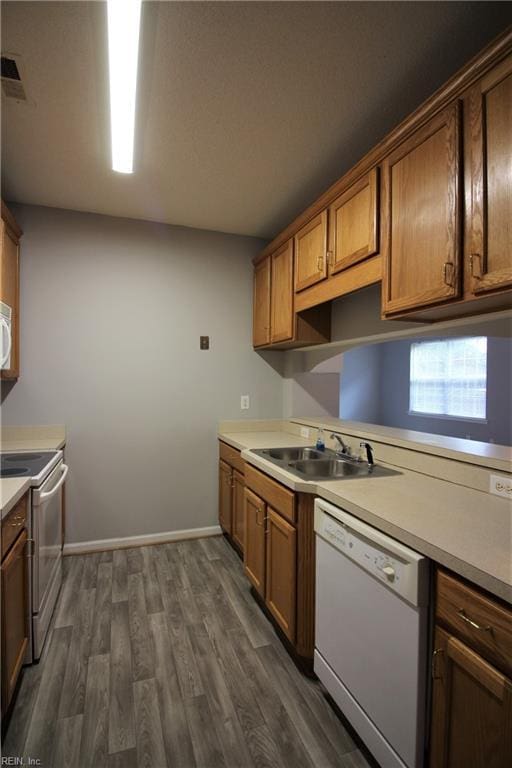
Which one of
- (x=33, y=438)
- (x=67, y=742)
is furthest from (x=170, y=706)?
(x=33, y=438)

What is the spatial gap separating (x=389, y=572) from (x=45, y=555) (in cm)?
172

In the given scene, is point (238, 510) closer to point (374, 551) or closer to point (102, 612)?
point (102, 612)

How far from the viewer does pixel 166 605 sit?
2.23 m

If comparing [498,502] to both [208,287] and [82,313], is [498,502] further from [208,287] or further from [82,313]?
[82,313]

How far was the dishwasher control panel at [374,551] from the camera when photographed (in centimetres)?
106

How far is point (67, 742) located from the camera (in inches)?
54.1

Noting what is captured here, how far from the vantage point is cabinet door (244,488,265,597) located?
2.08 m

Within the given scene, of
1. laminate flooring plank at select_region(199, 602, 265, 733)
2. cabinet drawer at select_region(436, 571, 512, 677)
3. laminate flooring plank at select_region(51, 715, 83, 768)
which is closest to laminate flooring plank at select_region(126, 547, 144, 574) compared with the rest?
laminate flooring plank at select_region(199, 602, 265, 733)

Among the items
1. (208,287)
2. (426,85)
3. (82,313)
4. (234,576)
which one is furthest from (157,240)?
(234,576)

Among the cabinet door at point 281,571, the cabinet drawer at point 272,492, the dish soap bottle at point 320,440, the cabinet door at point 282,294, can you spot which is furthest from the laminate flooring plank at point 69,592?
the cabinet door at point 282,294

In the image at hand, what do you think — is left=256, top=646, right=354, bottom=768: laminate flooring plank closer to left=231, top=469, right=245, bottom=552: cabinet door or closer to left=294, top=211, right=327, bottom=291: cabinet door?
left=231, top=469, right=245, bottom=552: cabinet door

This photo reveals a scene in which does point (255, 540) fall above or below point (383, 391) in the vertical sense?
below

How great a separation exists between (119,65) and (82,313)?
5.86ft

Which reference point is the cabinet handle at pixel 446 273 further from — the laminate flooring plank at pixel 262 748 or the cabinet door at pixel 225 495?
the cabinet door at pixel 225 495
